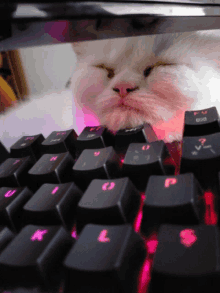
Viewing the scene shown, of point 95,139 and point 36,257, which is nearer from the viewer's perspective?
point 36,257

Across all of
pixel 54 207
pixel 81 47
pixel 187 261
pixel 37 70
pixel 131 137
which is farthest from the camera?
pixel 37 70

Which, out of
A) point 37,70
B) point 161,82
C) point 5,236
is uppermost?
point 37,70

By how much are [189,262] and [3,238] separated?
0.86ft

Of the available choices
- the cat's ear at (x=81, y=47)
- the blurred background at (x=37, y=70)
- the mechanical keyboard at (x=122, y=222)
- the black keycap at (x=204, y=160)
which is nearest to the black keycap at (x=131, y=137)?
the mechanical keyboard at (x=122, y=222)

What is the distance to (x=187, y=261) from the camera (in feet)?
0.73

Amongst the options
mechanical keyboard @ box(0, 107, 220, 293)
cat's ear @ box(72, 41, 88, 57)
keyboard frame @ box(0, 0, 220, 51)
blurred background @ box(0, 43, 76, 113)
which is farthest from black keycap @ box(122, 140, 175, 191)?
blurred background @ box(0, 43, 76, 113)

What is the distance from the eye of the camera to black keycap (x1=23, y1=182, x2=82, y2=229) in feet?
1.10

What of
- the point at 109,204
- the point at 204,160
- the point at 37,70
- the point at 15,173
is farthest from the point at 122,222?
the point at 37,70

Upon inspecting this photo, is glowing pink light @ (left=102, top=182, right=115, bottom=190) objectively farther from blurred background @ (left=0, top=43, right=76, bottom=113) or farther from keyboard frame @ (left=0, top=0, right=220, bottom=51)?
blurred background @ (left=0, top=43, right=76, bottom=113)

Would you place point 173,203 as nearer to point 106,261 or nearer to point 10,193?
point 106,261

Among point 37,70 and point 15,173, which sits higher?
point 37,70

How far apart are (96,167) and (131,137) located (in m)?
0.10

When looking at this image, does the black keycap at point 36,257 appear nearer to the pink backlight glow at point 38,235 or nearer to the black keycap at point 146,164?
the pink backlight glow at point 38,235

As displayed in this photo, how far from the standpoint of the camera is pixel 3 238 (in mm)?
346
